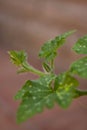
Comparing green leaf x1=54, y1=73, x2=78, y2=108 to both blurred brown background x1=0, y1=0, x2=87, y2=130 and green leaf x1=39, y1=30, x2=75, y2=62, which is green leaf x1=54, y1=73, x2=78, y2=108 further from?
blurred brown background x1=0, y1=0, x2=87, y2=130

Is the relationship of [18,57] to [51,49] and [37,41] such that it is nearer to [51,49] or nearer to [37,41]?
[51,49]

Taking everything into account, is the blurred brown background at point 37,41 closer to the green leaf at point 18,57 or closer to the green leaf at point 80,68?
the green leaf at point 18,57

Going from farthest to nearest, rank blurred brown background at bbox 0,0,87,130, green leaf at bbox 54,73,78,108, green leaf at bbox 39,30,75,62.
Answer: blurred brown background at bbox 0,0,87,130 → green leaf at bbox 39,30,75,62 → green leaf at bbox 54,73,78,108

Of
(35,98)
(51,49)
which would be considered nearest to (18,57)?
(51,49)

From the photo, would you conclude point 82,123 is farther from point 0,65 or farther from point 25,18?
point 25,18

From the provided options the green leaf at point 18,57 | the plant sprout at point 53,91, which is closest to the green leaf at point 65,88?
the plant sprout at point 53,91

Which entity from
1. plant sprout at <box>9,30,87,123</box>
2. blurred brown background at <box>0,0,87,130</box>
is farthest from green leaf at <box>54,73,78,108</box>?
blurred brown background at <box>0,0,87,130</box>
